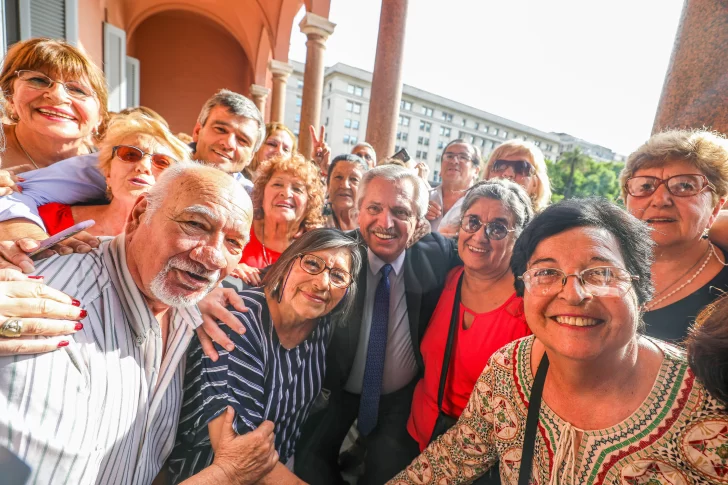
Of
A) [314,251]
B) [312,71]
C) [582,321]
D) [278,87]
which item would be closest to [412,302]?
[314,251]

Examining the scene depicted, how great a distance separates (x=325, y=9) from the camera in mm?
7484

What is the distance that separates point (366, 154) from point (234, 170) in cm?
201

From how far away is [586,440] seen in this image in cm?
128

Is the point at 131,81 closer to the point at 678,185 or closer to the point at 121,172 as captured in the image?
the point at 121,172

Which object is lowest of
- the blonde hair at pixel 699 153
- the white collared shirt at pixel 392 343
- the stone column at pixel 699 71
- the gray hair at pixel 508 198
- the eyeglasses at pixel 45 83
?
the white collared shirt at pixel 392 343

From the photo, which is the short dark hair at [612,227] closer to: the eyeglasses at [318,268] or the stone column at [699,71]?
the eyeglasses at [318,268]

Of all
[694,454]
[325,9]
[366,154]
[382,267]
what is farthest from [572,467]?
[325,9]

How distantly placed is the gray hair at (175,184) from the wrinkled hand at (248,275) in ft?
1.99

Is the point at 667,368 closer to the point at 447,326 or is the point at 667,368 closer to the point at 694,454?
the point at 694,454

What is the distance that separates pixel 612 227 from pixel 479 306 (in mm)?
940

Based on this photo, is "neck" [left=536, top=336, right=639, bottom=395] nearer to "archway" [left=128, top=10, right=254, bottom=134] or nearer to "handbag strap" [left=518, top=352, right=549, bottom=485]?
"handbag strap" [left=518, top=352, right=549, bottom=485]

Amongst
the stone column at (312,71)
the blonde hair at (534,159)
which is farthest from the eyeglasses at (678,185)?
the stone column at (312,71)

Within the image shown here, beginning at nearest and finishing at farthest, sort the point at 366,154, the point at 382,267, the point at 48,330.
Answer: the point at 48,330
the point at 382,267
the point at 366,154

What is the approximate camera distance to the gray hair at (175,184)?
1575mm
